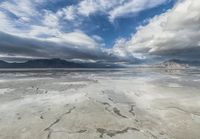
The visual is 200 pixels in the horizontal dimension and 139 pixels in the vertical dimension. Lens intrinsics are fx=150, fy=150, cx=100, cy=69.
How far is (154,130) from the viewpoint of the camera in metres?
6.34

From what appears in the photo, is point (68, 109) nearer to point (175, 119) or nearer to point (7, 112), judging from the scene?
point (7, 112)

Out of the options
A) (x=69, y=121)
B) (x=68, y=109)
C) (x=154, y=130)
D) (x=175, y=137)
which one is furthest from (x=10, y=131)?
(x=175, y=137)

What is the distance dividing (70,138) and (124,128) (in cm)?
234

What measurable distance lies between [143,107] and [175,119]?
233 centimetres

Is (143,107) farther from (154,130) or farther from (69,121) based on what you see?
(69,121)

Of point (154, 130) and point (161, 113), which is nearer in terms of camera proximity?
point (154, 130)

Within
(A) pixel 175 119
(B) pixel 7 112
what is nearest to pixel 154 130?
(A) pixel 175 119

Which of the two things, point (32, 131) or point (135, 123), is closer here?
point (32, 131)

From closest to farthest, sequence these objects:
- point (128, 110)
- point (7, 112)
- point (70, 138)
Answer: point (70, 138)
point (7, 112)
point (128, 110)

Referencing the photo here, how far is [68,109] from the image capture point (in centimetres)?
909

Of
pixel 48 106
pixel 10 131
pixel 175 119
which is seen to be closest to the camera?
pixel 10 131

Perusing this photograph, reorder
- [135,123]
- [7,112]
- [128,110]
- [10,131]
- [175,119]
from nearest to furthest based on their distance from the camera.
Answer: [10,131] < [135,123] < [175,119] < [7,112] < [128,110]

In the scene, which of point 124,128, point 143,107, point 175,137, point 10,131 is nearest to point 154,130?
point 175,137

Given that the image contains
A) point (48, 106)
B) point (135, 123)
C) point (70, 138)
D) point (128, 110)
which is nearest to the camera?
point (70, 138)
